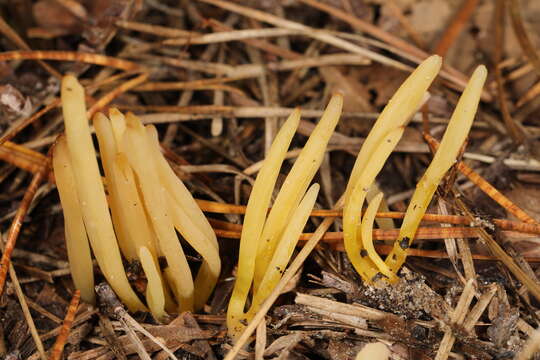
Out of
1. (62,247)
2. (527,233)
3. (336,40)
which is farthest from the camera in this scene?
(336,40)

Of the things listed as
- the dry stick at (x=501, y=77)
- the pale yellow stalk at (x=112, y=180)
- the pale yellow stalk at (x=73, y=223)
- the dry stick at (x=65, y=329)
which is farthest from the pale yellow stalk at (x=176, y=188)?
the dry stick at (x=501, y=77)

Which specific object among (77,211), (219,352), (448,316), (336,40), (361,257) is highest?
(336,40)

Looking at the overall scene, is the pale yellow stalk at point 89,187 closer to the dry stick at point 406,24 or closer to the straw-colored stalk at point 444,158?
the straw-colored stalk at point 444,158

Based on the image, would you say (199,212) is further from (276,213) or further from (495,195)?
(495,195)

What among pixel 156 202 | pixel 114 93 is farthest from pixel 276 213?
pixel 114 93

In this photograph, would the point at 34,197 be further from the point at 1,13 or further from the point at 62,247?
the point at 1,13

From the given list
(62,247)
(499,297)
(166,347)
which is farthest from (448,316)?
(62,247)
